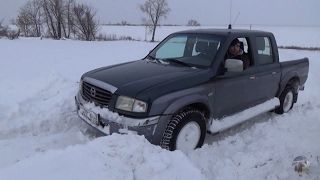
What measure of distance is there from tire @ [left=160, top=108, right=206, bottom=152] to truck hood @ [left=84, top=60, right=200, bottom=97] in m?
0.52

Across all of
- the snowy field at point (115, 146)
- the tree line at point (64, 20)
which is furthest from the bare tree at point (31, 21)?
the snowy field at point (115, 146)

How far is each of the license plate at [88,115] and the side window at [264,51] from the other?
2.99m

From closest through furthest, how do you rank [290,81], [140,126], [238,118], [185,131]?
[140,126] → [185,131] → [238,118] → [290,81]

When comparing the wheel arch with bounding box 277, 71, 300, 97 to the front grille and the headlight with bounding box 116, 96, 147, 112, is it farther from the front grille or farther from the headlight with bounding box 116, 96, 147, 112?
the front grille

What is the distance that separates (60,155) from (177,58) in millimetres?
2416

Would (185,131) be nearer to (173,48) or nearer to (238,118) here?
(238,118)

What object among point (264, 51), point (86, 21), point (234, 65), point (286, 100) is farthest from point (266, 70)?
point (86, 21)

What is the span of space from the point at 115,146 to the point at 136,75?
44.8 inches

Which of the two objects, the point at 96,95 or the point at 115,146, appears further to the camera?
the point at 96,95

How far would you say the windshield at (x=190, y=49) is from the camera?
159 inches

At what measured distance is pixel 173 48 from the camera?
462cm

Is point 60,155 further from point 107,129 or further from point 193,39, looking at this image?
point 193,39

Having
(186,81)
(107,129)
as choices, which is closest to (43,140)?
(107,129)

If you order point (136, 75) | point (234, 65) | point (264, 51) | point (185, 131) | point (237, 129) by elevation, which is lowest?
point (237, 129)
